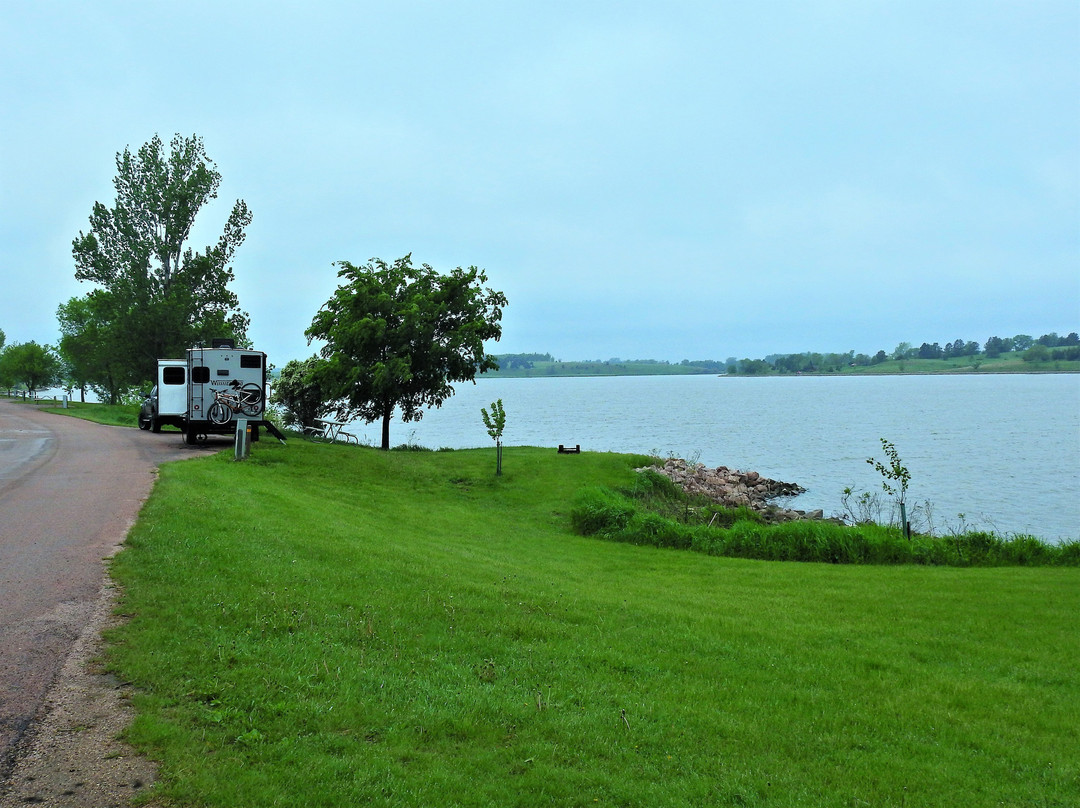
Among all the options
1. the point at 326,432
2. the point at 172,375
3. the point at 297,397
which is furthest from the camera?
the point at 297,397

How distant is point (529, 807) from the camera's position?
4312 mm

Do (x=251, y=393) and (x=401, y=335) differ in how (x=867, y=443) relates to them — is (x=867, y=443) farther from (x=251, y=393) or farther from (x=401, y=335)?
(x=251, y=393)

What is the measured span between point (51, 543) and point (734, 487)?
24.2 meters

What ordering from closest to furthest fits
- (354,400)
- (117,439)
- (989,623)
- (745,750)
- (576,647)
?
(745,750) → (576,647) → (989,623) → (117,439) → (354,400)

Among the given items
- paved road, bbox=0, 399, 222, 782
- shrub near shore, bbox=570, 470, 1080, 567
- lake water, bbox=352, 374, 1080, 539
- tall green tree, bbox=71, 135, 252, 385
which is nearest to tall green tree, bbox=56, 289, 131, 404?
tall green tree, bbox=71, 135, 252, 385

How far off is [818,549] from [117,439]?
2314cm

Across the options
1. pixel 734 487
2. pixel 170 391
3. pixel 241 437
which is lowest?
pixel 734 487

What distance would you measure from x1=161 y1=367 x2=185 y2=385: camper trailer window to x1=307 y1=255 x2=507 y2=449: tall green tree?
5232 millimetres

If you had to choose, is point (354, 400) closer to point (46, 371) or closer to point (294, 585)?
point (294, 585)

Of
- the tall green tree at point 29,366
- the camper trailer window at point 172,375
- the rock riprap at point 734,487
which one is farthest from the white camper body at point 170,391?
the tall green tree at point 29,366

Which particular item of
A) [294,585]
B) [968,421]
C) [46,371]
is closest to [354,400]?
[294,585]

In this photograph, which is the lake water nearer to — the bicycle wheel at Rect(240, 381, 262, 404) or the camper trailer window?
the bicycle wheel at Rect(240, 381, 262, 404)

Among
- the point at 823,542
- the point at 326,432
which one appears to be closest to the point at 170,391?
the point at 326,432

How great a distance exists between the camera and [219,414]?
2408cm
